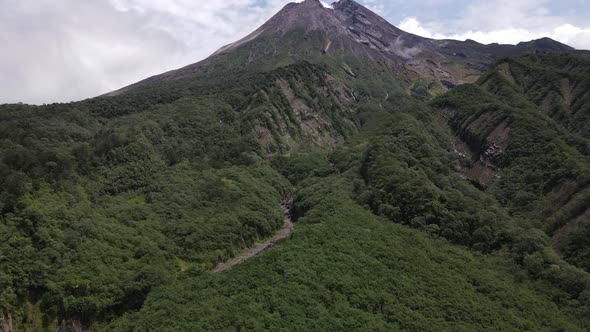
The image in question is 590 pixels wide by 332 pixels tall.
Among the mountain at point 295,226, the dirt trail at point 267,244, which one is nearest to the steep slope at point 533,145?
the mountain at point 295,226

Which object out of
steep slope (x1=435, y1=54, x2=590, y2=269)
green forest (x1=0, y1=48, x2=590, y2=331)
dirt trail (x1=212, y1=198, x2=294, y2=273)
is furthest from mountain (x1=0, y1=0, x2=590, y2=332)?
dirt trail (x1=212, y1=198, x2=294, y2=273)

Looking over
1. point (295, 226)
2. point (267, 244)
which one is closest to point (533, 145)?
point (295, 226)

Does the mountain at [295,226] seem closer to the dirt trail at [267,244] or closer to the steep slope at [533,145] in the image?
the steep slope at [533,145]

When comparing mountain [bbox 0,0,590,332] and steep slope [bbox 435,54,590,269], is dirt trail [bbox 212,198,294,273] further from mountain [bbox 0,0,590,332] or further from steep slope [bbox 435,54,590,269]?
steep slope [bbox 435,54,590,269]

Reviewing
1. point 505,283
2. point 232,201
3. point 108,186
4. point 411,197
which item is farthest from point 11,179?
point 505,283

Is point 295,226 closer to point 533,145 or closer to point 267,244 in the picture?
point 267,244

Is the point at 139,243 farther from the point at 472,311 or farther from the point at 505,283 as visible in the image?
the point at 505,283
